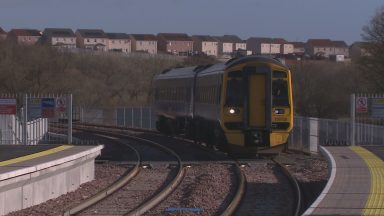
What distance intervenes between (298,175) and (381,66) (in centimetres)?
3187

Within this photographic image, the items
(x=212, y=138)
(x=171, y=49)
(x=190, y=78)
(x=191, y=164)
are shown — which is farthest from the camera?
(x=171, y=49)

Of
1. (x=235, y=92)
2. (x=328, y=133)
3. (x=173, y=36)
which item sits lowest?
(x=328, y=133)

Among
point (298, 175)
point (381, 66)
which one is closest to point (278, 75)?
point (298, 175)

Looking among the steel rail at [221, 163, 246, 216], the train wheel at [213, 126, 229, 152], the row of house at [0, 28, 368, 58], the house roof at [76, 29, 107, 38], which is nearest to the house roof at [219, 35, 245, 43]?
the row of house at [0, 28, 368, 58]

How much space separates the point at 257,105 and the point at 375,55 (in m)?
28.7

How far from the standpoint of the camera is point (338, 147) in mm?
19859

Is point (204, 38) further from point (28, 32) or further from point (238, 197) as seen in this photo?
point (238, 197)

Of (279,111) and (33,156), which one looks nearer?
(33,156)

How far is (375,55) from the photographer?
49219mm

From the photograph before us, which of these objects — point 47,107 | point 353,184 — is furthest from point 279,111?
point 353,184

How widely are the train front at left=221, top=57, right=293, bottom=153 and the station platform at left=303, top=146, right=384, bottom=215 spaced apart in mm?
3139

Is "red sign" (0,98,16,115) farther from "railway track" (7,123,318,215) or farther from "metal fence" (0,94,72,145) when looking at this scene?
"railway track" (7,123,318,215)

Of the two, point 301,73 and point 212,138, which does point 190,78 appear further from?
point 301,73

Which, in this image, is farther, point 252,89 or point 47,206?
point 252,89
